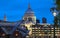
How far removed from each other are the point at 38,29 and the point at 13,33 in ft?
36.3

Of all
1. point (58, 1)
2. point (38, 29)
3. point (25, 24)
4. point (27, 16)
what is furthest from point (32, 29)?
point (58, 1)

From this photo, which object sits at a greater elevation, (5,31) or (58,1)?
(58,1)

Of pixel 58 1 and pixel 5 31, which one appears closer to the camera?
pixel 58 1

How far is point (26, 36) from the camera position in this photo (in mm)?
104812

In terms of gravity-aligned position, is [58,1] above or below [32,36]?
above

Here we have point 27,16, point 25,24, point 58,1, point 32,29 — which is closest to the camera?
point 58,1

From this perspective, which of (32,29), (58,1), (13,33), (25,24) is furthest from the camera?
(25,24)

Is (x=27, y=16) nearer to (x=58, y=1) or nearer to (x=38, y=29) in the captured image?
(x=38, y=29)

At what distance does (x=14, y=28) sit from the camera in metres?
107

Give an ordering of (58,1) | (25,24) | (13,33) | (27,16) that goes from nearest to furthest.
Answer: (58,1), (13,33), (25,24), (27,16)

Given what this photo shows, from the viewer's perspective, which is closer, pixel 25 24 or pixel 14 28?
pixel 14 28

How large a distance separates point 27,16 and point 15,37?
2422 inches

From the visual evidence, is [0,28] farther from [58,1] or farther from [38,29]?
[58,1]

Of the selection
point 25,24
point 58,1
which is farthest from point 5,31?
point 58,1
